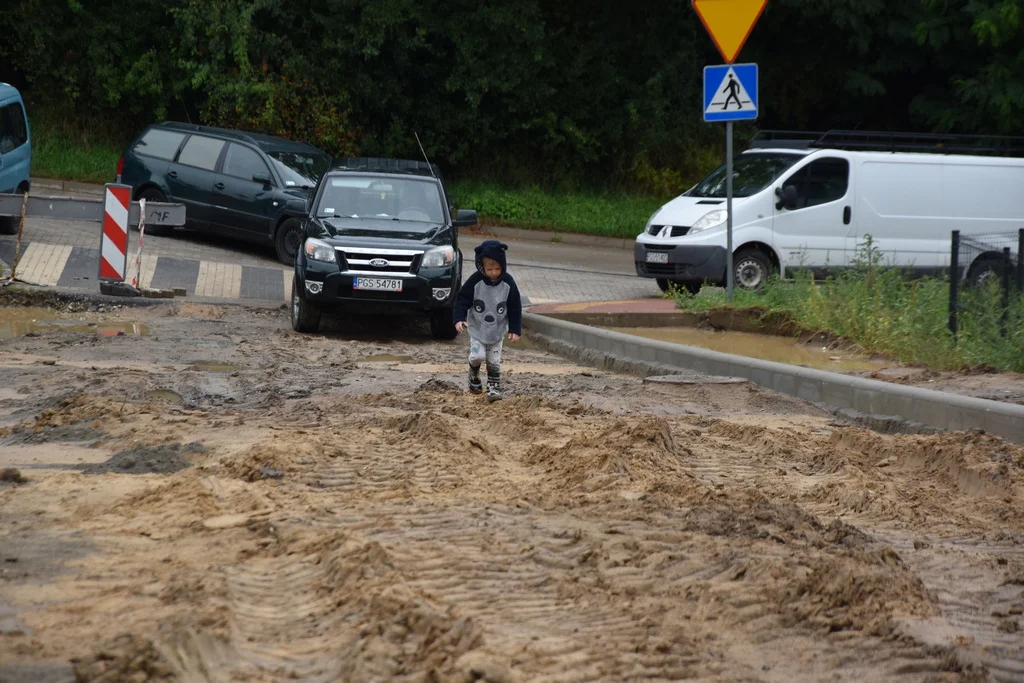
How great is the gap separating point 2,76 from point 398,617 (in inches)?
1062

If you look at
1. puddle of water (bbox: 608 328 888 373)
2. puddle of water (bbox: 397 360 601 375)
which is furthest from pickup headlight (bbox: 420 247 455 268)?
puddle of water (bbox: 608 328 888 373)

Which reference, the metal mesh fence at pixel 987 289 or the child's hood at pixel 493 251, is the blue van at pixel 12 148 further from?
the metal mesh fence at pixel 987 289

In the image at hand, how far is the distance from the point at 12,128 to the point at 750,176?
35.3 feet

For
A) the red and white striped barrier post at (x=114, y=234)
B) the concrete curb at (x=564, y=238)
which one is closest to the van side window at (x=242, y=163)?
the red and white striped barrier post at (x=114, y=234)

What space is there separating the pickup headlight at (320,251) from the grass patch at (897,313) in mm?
3886

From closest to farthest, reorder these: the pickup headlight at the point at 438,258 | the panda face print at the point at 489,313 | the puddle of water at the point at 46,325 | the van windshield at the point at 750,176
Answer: the panda face print at the point at 489,313 → the puddle of water at the point at 46,325 → the pickup headlight at the point at 438,258 → the van windshield at the point at 750,176

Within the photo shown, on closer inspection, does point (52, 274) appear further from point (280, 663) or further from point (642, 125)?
point (642, 125)

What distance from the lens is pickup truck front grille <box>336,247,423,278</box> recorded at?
12.8 m

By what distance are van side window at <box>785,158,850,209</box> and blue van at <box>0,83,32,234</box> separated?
1089 centimetres

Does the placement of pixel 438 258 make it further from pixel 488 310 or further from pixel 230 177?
pixel 230 177

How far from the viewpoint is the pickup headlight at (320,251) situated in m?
12.8

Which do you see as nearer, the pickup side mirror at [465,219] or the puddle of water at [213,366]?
the puddle of water at [213,366]

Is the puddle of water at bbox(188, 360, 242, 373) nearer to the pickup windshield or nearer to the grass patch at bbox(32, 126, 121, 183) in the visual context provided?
the pickup windshield

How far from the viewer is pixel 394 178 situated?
14.2 meters
